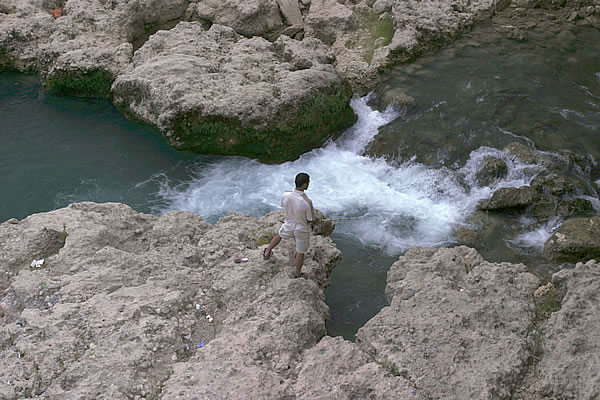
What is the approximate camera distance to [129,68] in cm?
1251

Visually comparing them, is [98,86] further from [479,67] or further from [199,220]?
[479,67]

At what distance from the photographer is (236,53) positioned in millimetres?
12484

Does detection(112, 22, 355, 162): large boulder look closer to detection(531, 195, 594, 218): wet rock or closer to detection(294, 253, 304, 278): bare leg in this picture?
detection(531, 195, 594, 218): wet rock

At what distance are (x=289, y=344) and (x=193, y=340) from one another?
1.09m

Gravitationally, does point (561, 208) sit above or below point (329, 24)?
below

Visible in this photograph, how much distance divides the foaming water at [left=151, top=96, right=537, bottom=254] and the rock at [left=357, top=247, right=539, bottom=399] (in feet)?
8.84

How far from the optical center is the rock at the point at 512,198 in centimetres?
966

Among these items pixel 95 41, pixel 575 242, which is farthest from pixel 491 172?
pixel 95 41

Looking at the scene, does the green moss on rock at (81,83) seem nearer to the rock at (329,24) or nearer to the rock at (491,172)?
the rock at (329,24)

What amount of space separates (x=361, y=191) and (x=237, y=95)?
3.26m

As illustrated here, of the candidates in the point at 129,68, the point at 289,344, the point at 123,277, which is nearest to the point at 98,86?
the point at 129,68

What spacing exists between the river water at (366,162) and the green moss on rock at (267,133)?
0.25 m

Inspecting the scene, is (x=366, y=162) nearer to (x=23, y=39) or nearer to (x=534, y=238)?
(x=534, y=238)

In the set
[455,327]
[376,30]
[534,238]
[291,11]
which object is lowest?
[534,238]
